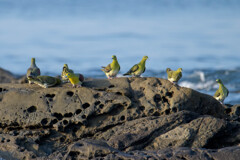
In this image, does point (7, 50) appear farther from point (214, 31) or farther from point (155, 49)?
point (214, 31)

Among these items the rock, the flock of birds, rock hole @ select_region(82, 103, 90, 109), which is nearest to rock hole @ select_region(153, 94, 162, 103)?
the flock of birds

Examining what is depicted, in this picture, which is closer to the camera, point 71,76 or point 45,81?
point 71,76

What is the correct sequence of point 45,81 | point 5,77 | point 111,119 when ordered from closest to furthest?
point 111,119 → point 45,81 → point 5,77

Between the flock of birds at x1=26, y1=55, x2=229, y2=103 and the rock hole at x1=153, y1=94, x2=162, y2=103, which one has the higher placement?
the flock of birds at x1=26, y1=55, x2=229, y2=103

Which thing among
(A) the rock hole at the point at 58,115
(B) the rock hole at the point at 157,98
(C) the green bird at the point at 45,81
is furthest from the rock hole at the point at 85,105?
(B) the rock hole at the point at 157,98

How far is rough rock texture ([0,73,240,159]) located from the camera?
27.0 feet

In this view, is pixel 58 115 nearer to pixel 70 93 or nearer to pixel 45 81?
pixel 70 93

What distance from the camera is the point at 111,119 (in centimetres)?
880

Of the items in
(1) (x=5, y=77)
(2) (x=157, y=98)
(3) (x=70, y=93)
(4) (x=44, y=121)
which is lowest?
(4) (x=44, y=121)

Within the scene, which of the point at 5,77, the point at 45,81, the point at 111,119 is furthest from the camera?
the point at 5,77

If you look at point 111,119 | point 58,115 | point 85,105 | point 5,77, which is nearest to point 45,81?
point 58,115

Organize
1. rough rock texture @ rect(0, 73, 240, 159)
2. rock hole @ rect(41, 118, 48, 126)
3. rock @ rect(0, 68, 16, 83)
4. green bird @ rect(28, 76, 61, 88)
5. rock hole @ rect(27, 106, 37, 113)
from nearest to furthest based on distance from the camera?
rough rock texture @ rect(0, 73, 240, 159)
rock hole @ rect(41, 118, 48, 126)
rock hole @ rect(27, 106, 37, 113)
green bird @ rect(28, 76, 61, 88)
rock @ rect(0, 68, 16, 83)

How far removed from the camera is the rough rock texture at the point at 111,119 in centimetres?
823

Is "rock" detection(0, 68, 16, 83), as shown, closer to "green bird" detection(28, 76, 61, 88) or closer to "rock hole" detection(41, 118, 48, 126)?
"green bird" detection(28, 76, 61, 88)
